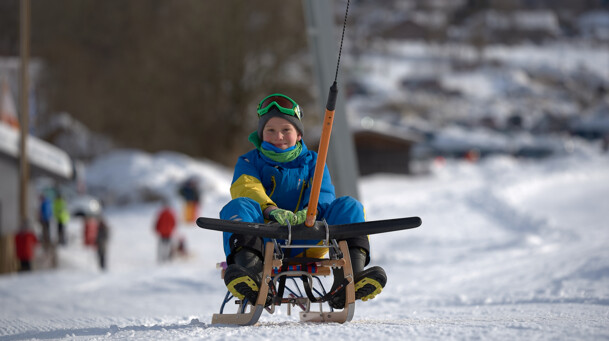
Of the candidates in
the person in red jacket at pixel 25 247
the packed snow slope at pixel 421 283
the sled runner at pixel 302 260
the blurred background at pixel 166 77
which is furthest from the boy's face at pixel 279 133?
the person in red jacket at pixel 25 247

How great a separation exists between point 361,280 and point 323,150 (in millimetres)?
706

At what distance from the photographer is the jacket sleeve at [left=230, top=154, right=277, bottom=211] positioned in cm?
388

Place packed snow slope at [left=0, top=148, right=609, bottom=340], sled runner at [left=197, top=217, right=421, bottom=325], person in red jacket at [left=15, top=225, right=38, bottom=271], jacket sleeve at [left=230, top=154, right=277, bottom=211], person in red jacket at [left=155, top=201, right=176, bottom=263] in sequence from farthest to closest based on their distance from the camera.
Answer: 1. person in red jacket at [left=155, top=201, right=176, bottom=263]
2. person in red jacket at [left=15, top=225, right=38, bottom=271]
3. jacket sleeve at [left=230, top=154, right=277, bottom=211]
4. sled runner at [left=197, top=217, right=421, bottom=325]
5. packed snow slope at [left=0, top=148, right=609, bottom=340]

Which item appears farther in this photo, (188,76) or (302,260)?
(188,76)

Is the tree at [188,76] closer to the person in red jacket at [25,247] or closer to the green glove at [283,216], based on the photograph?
the person in red jacket at [25,247]

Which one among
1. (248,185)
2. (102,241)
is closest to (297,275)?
(248,185)

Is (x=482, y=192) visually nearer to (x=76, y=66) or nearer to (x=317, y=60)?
(x=317, y=60)

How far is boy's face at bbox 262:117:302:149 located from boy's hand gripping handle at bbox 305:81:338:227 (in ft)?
1.67

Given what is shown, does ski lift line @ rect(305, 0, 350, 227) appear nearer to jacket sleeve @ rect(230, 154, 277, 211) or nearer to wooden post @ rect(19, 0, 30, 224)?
jacket sleeve @ rect(230, 154, 277, 211)

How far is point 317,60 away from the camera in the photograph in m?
10.0

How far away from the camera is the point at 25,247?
15.2m

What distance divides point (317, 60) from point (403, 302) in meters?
→ 4.34

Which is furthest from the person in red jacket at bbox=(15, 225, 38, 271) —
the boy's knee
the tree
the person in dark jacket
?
the tree

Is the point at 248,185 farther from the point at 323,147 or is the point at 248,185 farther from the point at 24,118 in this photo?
the point at 24,118
